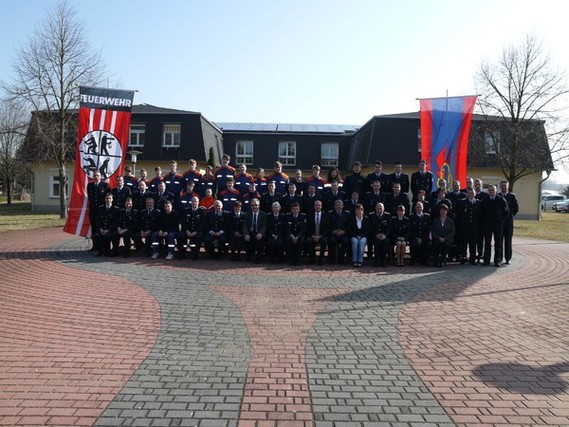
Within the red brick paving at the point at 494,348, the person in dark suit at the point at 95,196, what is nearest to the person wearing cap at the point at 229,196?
the person in dark suit at the point at 95,196

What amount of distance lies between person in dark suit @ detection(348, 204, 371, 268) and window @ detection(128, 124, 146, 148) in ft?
92.2

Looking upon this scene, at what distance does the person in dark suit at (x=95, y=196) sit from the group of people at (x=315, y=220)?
0.09ft

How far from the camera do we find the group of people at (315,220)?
11672 millimetres

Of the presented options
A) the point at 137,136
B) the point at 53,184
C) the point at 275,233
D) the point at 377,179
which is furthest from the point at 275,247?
the point at 53,184

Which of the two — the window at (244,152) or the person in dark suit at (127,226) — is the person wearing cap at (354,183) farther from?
the window at (244,152)

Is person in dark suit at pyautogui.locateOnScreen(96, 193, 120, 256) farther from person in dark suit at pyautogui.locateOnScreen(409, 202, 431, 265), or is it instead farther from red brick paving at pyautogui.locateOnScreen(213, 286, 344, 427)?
person in dark suit at pyautogui.locateOnScreen(409, 202, 431, 265)

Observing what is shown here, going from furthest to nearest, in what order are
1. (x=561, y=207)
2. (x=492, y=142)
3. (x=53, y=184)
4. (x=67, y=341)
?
1. (x=561, y=207)
2. (x=53, y=184)
3. (x=492, y=142)
4. (x=67, y=341)

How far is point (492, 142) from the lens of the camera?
32.6m

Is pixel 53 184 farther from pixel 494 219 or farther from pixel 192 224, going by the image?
pixel 494 219

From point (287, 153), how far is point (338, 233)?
2933cm

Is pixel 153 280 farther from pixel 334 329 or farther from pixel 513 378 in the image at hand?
pixel 513 378

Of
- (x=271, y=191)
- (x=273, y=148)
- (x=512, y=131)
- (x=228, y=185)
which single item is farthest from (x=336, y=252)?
(x=273, y=148)

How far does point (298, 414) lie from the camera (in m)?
3.85

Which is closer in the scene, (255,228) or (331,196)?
(255,228)
